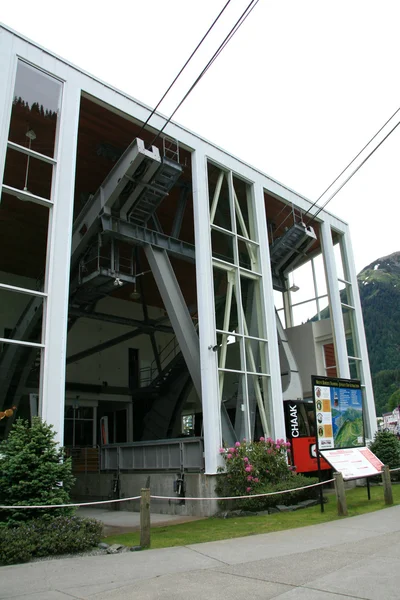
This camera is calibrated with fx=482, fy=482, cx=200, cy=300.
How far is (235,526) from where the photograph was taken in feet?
34.8

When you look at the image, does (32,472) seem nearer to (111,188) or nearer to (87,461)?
(111,188)

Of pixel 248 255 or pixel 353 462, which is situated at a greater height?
pixel 248 255

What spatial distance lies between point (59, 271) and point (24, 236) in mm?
1924

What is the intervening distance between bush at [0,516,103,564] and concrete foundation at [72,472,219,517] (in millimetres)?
4940

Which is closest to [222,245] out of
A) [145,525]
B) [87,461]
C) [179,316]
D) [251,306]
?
[251,306]

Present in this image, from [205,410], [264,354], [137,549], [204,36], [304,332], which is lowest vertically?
[137,549]

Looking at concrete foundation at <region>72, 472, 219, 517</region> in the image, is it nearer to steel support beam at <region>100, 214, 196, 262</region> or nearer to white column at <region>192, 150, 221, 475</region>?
white column at <region>192, 150, 221, 475</region>

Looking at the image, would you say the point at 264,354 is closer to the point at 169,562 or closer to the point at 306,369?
the point at 306,369

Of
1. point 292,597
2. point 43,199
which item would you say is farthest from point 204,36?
point 292,597

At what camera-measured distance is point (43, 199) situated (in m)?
12.4

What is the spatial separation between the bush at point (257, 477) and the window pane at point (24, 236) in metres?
7.30

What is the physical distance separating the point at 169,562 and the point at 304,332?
762 inches

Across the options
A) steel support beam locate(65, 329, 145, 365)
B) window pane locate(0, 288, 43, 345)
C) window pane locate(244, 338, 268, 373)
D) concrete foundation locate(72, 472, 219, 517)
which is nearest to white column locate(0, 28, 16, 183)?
window pane locate(0, 288, 43, 345)

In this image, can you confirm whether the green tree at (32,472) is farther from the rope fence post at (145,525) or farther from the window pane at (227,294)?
the window pane at (227,294)
